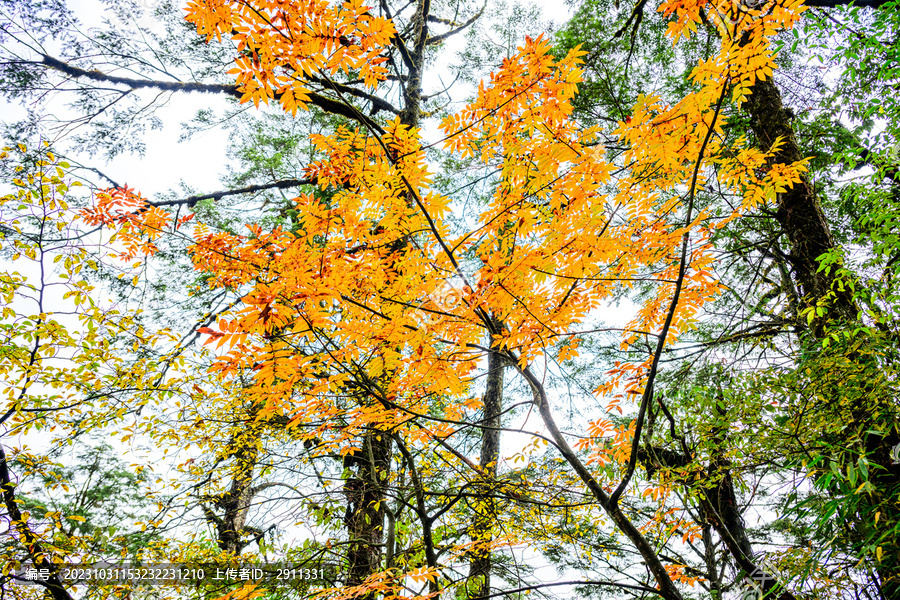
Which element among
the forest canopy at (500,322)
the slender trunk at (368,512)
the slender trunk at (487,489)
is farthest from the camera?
the slender trunk at (487,489)

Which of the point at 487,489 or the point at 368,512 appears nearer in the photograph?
the point at 487,489

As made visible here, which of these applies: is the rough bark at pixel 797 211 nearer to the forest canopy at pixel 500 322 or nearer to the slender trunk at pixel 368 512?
the forest canopy at pixel 500 322

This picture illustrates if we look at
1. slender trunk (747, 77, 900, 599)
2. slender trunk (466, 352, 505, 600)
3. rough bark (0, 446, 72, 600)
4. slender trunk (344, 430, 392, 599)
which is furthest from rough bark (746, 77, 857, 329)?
rough bark (0, 446, 72, 600)

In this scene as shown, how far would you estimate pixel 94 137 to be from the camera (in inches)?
187

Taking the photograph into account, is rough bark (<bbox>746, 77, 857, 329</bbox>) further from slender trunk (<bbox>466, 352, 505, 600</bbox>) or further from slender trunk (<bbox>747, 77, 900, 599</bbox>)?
slender trunk (<bbox>466, 352, 505, 600</bbox>)

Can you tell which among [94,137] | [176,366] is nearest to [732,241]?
[176,366]

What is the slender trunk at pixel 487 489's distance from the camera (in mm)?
3414

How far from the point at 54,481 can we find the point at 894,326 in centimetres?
558

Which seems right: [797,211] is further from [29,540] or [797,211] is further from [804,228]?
[29,540]

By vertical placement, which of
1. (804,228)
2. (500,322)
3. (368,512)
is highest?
(804,228)

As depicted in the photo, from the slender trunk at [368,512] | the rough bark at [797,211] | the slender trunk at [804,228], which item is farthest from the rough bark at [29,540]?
the rough bark at [797,211]

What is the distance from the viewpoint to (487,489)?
9.27 ft

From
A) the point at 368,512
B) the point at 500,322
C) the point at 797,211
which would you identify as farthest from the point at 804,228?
the point at 368,512

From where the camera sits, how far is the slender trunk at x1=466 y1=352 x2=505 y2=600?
3414 mm
